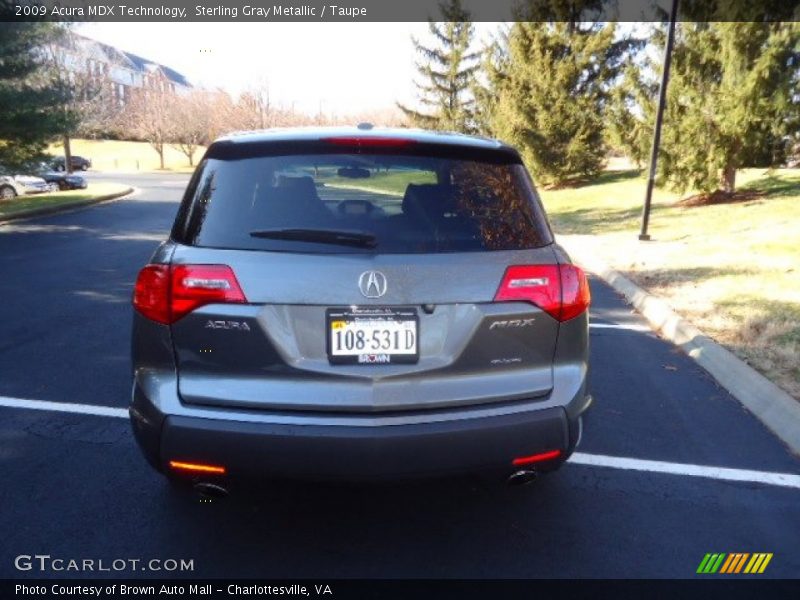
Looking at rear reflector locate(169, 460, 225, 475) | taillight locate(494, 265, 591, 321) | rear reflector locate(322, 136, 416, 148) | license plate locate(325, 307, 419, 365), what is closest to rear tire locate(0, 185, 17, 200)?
rear reflector locate(322, 136, 416, 148)

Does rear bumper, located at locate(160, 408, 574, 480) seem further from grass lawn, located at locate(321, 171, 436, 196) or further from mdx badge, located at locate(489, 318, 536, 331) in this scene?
grass lawn, located at locate(321, 171, 436, 196)

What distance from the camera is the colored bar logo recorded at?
289cm

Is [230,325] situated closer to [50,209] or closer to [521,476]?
[521,476]

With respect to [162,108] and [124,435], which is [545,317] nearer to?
[124,435]

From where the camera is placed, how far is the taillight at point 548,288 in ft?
8.79

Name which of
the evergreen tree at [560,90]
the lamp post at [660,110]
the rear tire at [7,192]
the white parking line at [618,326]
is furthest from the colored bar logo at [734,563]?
the rear tire at [7,192]

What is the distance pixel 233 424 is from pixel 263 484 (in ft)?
1.12

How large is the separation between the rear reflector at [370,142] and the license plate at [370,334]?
31.1 inches

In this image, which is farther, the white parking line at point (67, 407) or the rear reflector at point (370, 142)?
the white parking line at point (67, 407)

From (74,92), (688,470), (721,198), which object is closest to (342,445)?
(688,470)

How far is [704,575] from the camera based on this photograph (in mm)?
2852

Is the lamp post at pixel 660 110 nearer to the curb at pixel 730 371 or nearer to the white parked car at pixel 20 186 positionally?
the curb at pixel 730 371

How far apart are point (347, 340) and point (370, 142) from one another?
2.99 feet

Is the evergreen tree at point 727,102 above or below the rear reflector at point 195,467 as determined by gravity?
above
